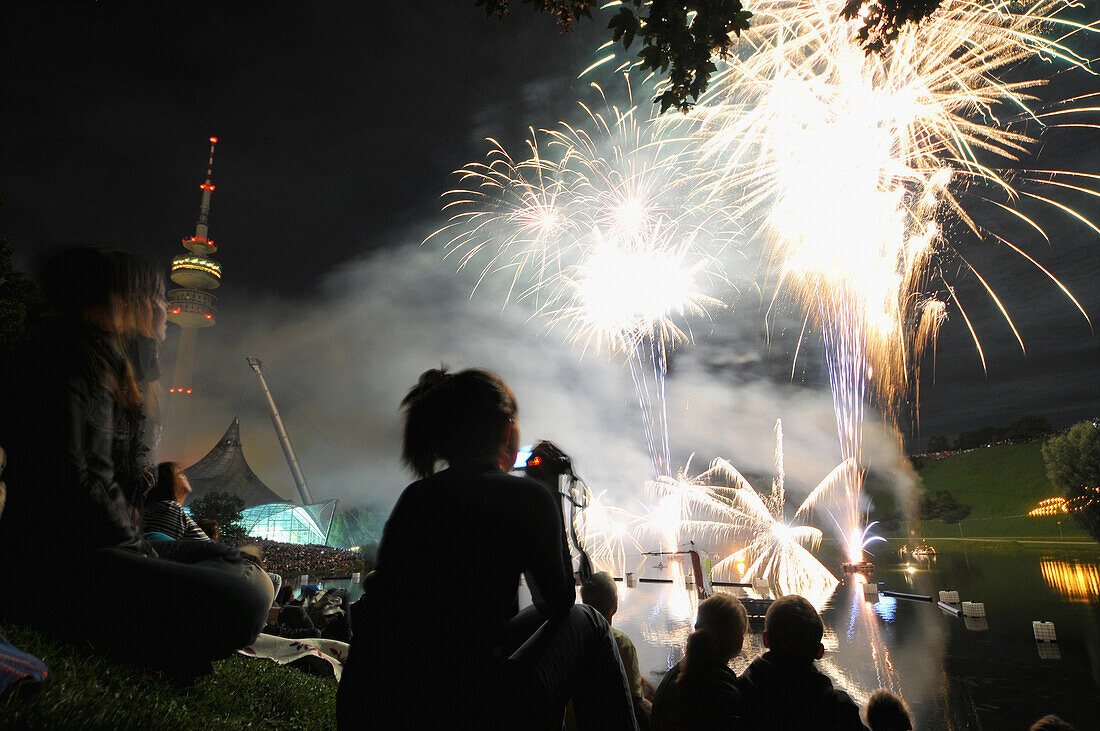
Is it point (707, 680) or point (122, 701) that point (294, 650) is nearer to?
point (122, 701)

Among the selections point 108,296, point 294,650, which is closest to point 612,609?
point 108,296

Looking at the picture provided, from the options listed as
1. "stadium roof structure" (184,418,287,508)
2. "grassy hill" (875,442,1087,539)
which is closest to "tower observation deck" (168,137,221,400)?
"stadium roof structure" (184,418,287,508)

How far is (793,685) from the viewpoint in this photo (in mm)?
2652

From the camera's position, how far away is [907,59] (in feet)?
47.8

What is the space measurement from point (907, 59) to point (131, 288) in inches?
735

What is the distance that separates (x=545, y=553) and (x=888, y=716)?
325cm

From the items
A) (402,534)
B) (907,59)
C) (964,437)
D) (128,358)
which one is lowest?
(402,534)

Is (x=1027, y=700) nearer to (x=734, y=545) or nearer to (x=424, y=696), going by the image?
(x=424, y=696)

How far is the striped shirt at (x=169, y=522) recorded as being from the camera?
121 inches

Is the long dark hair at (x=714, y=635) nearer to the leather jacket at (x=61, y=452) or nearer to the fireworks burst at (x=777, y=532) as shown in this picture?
the leather jacket at (x=61, y=452)

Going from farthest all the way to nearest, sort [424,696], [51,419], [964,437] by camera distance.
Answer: [964,437], [51,419], [424,696]

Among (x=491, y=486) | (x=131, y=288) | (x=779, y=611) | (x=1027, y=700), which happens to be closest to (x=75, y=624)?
(x=131, y=288)

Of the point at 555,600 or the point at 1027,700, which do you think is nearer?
the point at 555,600

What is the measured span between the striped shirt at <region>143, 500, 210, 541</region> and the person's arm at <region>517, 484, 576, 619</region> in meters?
2.33
